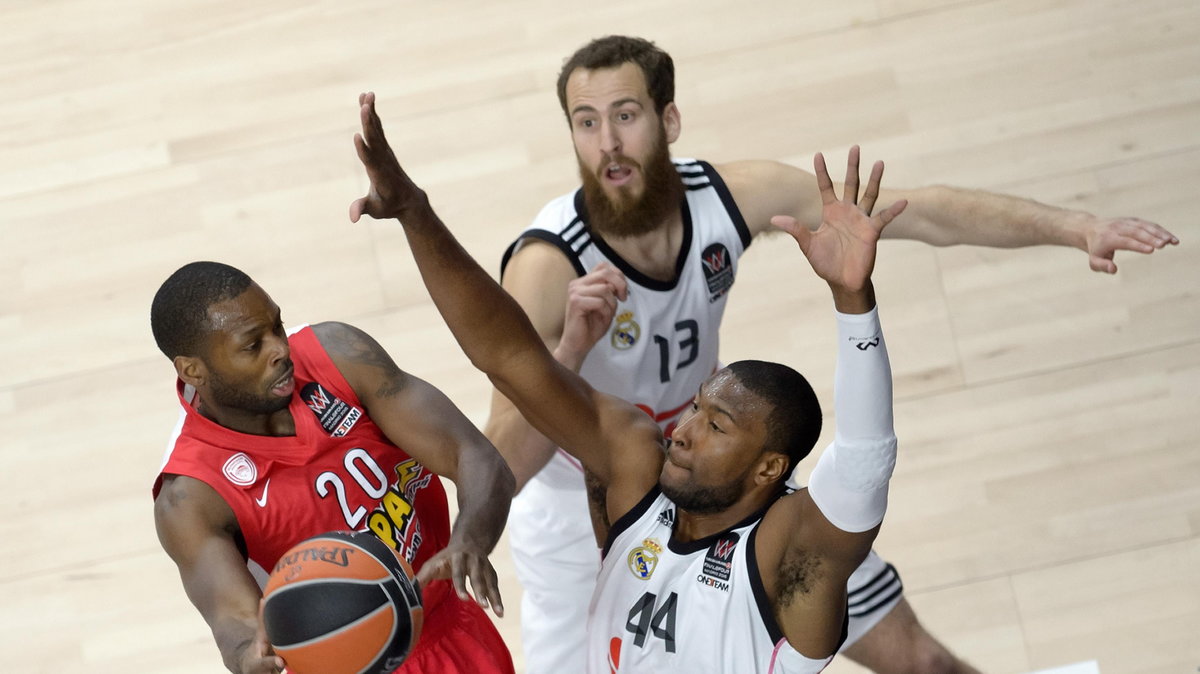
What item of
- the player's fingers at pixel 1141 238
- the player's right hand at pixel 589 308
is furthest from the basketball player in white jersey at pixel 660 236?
the player's fingers at pixel 1141 238

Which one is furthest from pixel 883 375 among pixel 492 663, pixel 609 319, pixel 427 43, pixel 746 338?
pixel 427 43

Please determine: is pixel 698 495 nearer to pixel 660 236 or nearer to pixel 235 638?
pixel 235 638

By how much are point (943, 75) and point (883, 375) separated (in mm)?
3165

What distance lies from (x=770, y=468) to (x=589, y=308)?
0.59 metres

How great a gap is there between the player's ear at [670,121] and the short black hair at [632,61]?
0.02 m

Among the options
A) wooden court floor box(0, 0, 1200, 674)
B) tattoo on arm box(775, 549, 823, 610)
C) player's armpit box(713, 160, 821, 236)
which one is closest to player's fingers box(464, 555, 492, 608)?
tattoo on arm box(775, 549, 823, 610)

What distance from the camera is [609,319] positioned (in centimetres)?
313

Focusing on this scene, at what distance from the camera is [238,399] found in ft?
8.79

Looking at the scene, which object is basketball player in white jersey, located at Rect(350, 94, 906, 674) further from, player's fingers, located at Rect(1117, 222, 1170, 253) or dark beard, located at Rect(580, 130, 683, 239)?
player's fingers, located at Rect(1117, 222, 1170, 253)

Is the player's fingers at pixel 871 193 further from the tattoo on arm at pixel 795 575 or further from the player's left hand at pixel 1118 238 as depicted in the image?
the player's left hand at pixel 1118 238

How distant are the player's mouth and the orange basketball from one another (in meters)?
0.36

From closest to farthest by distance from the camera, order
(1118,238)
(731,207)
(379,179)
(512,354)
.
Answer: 1. (379,179)
2. (512,354)
3. (1118,238)
4. (731,207)

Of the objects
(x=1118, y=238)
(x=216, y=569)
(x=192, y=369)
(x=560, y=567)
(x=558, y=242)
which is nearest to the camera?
(x=216, y=569)

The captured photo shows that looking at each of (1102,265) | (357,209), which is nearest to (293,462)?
(357,209)
